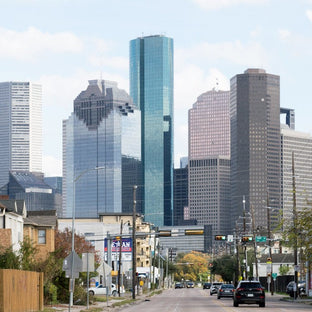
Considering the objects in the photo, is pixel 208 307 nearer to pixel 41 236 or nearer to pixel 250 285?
pixel 250 285

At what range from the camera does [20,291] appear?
40500mm

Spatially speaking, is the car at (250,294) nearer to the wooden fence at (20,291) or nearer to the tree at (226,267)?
the wooden fence at (20,291)

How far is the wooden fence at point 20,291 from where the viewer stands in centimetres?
3625

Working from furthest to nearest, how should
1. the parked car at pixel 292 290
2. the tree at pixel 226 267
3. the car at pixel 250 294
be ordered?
1. the tree at pixel 226 267
2. the parked car at pixel 292 290
3. the car at pixel 250 294

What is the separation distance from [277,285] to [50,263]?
2833 inches

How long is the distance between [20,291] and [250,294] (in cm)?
2122

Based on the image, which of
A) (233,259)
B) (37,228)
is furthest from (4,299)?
(233,259)

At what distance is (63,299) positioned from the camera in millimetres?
60188

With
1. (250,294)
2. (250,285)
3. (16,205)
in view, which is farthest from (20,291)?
(16,205)

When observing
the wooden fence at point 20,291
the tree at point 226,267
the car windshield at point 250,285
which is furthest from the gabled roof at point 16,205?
the tree at point 226,267

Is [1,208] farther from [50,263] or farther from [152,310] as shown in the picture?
[152,310]

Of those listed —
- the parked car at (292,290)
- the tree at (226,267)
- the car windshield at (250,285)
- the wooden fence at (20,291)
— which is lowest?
the tree at (226,267)

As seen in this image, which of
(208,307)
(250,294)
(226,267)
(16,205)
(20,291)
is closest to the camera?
(20,291)

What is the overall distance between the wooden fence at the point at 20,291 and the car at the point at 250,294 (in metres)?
16.0
